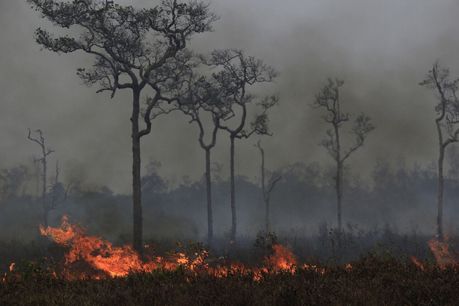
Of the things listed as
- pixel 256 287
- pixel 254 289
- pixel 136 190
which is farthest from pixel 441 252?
pixel 254 289

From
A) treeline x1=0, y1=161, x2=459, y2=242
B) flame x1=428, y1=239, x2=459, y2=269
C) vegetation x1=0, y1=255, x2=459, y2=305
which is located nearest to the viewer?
vegetation x1=0, y1=255, x2=459, y2=305

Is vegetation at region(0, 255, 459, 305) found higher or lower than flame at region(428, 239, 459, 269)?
higher

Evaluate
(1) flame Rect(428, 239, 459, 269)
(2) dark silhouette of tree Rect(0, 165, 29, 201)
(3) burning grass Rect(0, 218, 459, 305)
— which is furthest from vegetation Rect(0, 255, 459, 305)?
(2) dark silhouette of tree Rect(0, 165, 29, 201)

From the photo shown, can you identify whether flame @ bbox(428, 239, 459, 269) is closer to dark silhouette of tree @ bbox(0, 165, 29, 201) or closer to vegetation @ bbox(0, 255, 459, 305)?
vegetation @ bbox(0, 255, 459, 305)

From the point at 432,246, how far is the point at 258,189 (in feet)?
195

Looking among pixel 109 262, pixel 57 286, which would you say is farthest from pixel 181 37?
pixel 57 286

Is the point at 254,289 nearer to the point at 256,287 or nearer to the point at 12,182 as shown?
the point at 256,287

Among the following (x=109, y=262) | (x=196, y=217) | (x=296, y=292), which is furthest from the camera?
(x=196, y=217)

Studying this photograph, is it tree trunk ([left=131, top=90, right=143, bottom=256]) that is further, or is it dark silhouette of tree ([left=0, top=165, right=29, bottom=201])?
dark silhouette of tree ([left=0, top=165, right=29, bottom=201])

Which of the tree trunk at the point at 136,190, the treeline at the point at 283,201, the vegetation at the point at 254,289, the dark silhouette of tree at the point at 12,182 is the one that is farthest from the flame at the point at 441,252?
the dark silhouette of tree at the point at 12,182

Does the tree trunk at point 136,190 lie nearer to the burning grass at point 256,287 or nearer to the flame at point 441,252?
the burning grass at point 256,287

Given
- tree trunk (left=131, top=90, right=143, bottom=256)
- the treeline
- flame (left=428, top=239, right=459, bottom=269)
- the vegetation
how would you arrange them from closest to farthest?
the vegetation → tree trunk (left=131, top=90, right=143, bottom=256) → flame (left=428, top=239, right=459, bottom=269) → the treeline

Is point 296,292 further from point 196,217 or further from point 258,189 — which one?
point 258,189

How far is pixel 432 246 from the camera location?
2931cm
